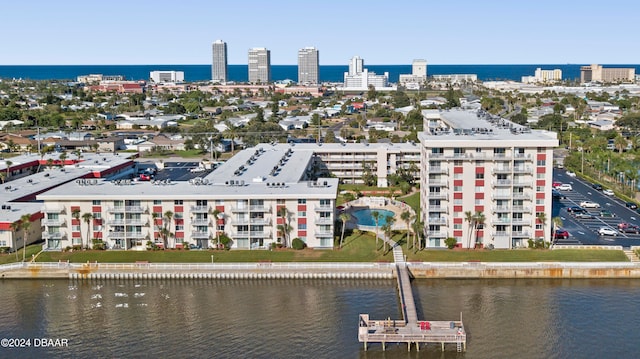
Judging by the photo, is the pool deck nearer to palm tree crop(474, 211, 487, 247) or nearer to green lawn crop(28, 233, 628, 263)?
palm tree crop(474, 211, 487, 247)

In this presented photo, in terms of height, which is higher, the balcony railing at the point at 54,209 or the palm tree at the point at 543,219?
the balcony railing at the point at 54,209

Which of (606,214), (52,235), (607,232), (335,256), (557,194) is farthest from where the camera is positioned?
(557,194)

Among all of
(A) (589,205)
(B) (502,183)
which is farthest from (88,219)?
(A) (589,205)

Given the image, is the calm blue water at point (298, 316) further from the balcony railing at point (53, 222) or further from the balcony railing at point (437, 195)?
the balcony railing at point (437, 195)

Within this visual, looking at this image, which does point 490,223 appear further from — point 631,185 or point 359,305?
point 631,185

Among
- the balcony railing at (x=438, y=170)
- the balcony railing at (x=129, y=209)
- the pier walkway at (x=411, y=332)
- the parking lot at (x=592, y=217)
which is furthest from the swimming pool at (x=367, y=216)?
the pier walkway at (x=411, y=332)

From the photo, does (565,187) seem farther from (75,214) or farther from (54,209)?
(54,209)
